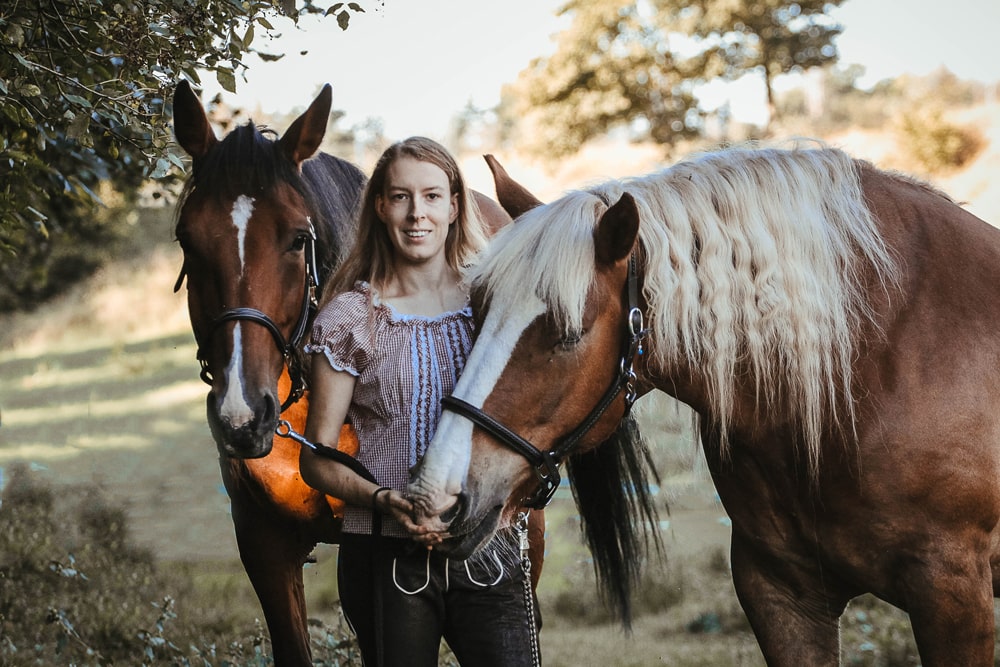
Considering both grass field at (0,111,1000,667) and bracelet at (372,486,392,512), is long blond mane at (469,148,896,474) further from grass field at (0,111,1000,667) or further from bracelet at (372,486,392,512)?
bracelet at (372,486,392,512)

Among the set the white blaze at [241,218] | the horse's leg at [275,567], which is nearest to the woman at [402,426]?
the white blaze at [241,218]

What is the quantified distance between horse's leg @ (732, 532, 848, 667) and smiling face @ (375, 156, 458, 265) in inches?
46.9

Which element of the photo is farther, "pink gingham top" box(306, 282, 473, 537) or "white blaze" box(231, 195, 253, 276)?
"white blaze" box(231, 195, 253, 276)

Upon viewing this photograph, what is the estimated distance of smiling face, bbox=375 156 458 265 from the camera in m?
2.23

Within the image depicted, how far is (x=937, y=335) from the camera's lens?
2191 mm

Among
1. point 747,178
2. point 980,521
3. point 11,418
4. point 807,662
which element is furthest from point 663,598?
point 11,418

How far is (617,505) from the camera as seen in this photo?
11.0 feet

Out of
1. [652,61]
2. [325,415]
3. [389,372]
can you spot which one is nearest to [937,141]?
[652,61]

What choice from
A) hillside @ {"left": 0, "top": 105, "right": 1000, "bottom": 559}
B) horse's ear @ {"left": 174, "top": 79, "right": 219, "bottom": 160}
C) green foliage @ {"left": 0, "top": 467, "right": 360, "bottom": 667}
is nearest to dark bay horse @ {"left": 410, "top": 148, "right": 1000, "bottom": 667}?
horse's ear @ {"left": 174, "top": 79, "right": 219, "bottom": 160}

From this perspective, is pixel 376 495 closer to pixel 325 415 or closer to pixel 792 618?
pixel 325 415

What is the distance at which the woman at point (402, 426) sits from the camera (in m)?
2.05

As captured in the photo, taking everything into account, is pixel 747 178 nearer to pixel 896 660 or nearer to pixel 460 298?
pixel 460 298

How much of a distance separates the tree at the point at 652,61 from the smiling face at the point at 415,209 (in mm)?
13088

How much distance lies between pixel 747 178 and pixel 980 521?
0.99 metres
